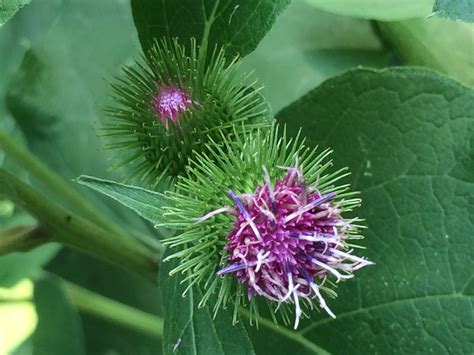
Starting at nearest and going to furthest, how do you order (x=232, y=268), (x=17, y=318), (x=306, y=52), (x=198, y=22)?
(x=232, y=268)
(x=198, y=22)
(x=17, y=318)
(x=306, y=52)

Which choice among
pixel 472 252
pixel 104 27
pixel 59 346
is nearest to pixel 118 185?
pixel 472 252

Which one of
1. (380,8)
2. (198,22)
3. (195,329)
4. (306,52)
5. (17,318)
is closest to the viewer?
(195,329)

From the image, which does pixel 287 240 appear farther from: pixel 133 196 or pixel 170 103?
pixel 170 103

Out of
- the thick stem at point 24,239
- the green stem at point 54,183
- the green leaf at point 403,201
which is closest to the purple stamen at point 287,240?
the green leaf at point 403,201

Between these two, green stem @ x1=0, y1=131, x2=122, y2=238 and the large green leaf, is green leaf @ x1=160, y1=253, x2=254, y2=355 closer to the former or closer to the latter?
green stem @ x1=0, y1=131, x2=122, y2=238

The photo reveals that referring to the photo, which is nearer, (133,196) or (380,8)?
(133,196)

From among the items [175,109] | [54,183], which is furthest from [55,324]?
[175,109]

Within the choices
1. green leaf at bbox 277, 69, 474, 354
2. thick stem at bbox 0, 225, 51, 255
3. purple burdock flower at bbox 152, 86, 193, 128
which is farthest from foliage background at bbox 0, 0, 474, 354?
thick stem at bbox 0, 225, 51, 255
